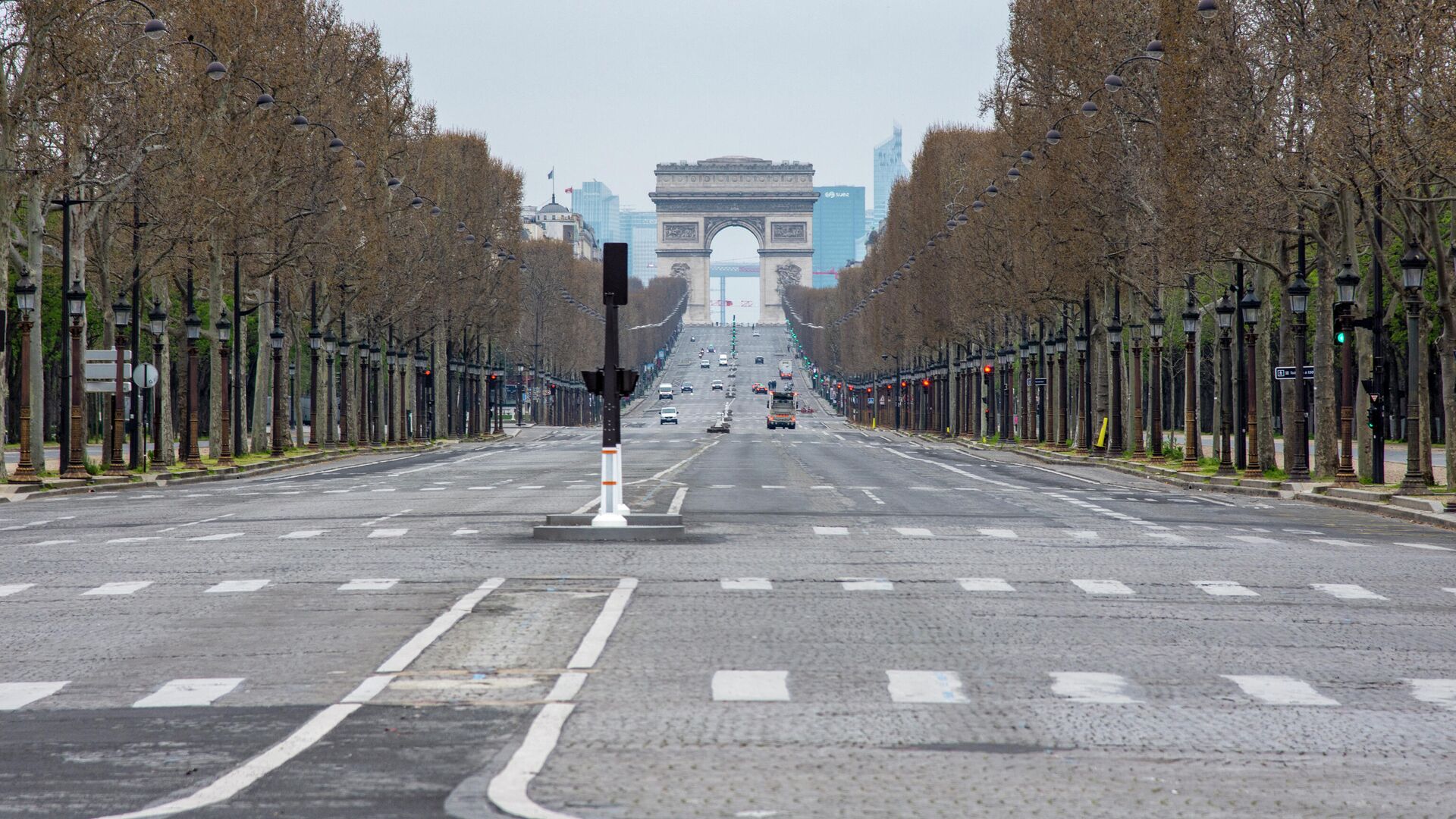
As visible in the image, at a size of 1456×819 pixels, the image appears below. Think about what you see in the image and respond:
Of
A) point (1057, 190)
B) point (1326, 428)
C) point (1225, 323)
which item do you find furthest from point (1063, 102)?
point (1326, 428)

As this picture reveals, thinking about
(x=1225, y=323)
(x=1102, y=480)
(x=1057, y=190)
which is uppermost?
(x=1057, y=190)

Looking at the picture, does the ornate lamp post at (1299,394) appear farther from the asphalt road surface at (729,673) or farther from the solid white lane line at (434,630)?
the solid white lane line at (434,630)

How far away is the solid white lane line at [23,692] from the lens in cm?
936

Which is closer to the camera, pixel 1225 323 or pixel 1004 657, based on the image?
pixel 1004 657

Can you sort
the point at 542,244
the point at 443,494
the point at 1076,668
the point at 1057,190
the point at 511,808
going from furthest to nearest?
the point at 542,244, the point at 1057,190, the point at 443,494, the point at 1076,668, the point at 511,808

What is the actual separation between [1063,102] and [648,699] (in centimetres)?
5208

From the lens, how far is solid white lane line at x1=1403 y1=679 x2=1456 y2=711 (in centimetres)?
941

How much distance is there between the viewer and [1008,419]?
81.6m

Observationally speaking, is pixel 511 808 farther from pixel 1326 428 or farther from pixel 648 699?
pixel 1326 428

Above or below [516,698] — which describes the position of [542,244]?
above

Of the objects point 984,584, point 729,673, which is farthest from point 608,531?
point 729,673

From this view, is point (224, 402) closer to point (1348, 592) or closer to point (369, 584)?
point (369, 584)

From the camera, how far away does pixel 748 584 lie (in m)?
15.3

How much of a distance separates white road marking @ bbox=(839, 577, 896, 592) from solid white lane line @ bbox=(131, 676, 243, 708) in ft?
20.3
